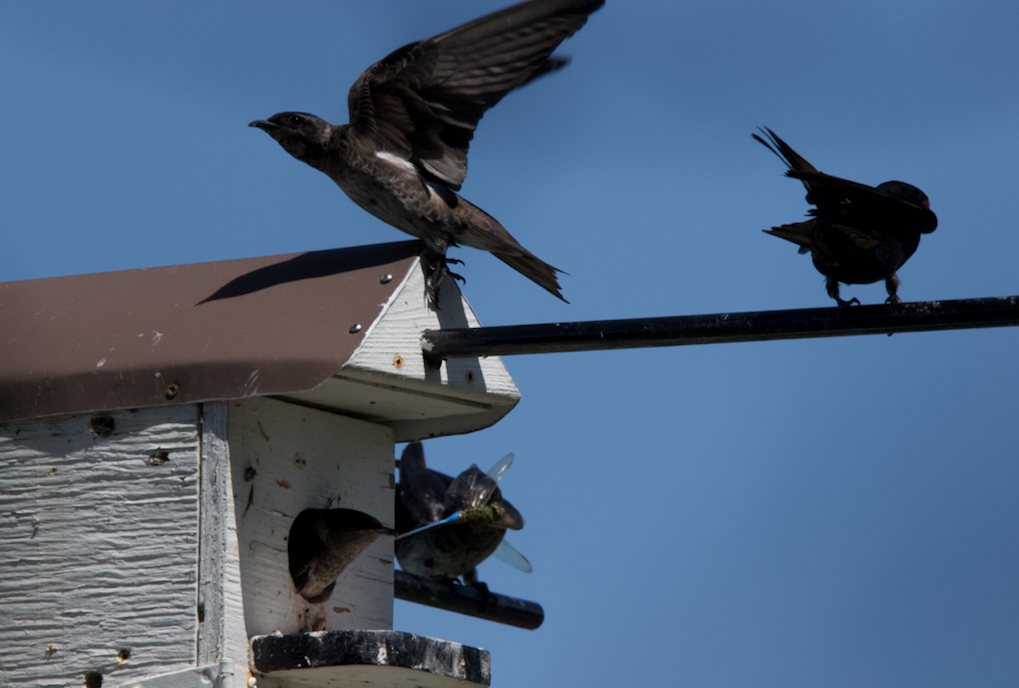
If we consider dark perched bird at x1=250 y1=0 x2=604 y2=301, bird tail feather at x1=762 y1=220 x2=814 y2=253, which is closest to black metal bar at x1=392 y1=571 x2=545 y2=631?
dark perched bird at x1=250 y1=0 x2=604 y2=301

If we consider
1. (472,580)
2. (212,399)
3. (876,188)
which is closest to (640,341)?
(876,188)

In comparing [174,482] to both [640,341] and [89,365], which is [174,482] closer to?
[89,365]

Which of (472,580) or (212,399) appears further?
(472,580)

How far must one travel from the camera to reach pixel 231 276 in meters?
3.72

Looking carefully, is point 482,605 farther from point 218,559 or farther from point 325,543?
point 218,559

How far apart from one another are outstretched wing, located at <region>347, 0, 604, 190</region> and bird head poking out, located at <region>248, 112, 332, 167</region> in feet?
0.43

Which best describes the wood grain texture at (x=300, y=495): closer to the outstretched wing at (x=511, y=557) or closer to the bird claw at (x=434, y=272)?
the bird claw at (x=434, y=272)

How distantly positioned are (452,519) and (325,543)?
232 centimetres

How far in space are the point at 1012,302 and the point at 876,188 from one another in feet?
2.08

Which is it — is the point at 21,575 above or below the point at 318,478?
below

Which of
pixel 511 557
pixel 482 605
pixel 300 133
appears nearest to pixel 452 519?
pixel 511 557

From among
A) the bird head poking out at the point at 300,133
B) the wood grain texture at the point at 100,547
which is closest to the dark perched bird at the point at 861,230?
the bird head poking out at the point at 300,133

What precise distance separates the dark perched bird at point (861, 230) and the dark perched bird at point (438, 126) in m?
0.65

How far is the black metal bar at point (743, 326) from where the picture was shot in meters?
2.95
